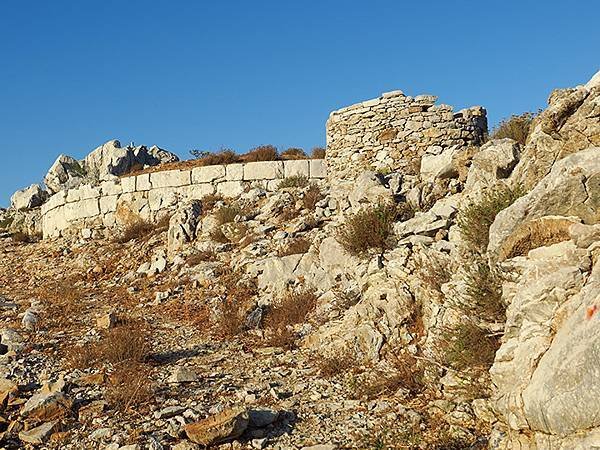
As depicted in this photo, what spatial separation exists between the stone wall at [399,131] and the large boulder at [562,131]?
7.46 m

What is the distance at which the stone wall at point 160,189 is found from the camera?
16.5 m

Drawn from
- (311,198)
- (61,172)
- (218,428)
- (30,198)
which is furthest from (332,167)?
(30,198)

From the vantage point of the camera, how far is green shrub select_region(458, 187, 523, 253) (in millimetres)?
6254

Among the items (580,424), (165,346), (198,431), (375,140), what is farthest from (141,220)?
(580,424)

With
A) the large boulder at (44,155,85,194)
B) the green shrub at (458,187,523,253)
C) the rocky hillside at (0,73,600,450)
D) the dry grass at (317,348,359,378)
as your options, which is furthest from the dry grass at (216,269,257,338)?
the large boulder at (44,155,85,194)

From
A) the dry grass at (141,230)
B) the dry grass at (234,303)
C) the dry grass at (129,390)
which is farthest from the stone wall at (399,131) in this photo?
the dry grass at (129,390)

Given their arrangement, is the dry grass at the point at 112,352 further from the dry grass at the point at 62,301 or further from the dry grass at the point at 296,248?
the dry grass at the point at 296,248

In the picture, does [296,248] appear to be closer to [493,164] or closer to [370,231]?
[370,231]

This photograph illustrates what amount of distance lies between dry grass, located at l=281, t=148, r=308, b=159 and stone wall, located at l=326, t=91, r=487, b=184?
11.5ft

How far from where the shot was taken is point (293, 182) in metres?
15.7

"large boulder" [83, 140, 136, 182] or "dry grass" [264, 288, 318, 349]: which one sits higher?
"large boulder" [83, 140, 136, 182]

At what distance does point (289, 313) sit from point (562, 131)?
4692 millimetres

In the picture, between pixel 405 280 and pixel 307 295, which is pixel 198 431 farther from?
pixel 307 295

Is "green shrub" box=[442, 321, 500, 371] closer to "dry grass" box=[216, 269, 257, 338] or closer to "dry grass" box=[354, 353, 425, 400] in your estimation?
"dry grass" box=[354, 353, 425, 400]
